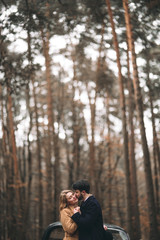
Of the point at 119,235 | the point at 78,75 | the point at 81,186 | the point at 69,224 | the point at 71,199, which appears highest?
the point at 78,75

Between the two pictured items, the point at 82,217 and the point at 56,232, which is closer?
the point at 82,217

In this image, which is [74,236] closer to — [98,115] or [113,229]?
[113,229]

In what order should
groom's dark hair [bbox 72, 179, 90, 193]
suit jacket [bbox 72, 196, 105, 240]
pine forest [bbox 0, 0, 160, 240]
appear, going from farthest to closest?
1. pine forest [bbox 0, 0, 160, 240]
2. groom's dark hair [bbox 72, 179, 90, 193]
3. suit jacket [bbox 72, 196, 105, 240]

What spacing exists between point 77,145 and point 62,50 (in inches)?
180

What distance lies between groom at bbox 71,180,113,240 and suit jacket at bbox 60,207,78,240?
0.07 metres

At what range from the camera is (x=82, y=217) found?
2.76 metres

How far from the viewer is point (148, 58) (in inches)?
421

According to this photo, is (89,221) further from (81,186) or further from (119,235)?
(119,235)

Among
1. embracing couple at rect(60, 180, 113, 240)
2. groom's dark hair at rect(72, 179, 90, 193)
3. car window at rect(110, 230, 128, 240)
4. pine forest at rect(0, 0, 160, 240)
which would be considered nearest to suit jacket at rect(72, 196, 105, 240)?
embracing couple at rect(60, 180, 113, 240)

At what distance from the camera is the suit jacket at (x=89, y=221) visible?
2.73 meters

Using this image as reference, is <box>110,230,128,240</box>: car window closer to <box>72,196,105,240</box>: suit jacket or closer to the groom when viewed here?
the groom

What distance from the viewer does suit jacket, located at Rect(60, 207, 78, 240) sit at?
2773mm

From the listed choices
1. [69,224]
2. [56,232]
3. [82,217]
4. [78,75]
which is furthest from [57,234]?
[78,75]

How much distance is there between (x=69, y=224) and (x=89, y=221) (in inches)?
8.8
